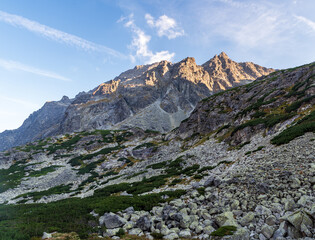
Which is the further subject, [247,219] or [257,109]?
[257,109]

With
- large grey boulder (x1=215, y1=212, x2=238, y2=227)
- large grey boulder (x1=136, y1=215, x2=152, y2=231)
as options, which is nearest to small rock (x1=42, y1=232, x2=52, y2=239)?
large grey boulder (x1=136, y1=215, x2=152, y2=231)

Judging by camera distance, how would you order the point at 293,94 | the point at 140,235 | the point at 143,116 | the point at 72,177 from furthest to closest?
the point at 143,116, the point at 72,177, the point at 293,94, the point at 140,235

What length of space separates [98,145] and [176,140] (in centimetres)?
4438

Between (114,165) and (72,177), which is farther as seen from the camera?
(114,165)

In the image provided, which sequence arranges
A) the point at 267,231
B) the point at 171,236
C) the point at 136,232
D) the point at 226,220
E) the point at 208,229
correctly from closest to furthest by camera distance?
1. the point at 267,231
2. the point at 171,236
3. the point at 208,229
4. the point at 226,220
5. the point at 136,232

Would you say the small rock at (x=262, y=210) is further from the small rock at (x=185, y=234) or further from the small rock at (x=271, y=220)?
the small rock at (x=185, y=234)

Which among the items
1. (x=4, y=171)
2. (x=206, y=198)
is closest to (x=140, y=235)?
(x=206, y=198)

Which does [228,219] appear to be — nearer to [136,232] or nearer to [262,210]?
[262,210]

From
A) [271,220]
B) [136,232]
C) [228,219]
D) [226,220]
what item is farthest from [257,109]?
[136,232]

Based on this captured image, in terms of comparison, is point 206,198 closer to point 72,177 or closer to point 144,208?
point 144,208

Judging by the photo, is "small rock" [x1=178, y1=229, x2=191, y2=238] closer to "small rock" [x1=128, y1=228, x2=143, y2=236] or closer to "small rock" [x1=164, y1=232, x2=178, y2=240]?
"small rock" [x1=164, y1=232, x2=178, y2=240]

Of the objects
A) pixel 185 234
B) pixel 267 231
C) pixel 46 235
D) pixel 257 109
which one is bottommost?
pixel 185 234

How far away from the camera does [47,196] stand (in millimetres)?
37719

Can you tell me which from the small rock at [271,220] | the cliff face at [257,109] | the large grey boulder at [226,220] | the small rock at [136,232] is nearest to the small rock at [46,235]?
the small rock at [136,232]
